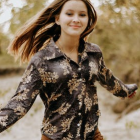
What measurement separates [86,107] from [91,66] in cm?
27

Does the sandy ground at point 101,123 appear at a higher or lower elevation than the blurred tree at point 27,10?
lower

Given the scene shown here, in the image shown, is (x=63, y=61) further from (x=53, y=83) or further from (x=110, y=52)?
(x=110, y=52)

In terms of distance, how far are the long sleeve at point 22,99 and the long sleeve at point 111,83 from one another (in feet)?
1.82

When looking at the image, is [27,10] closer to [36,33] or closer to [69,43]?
[36,33]

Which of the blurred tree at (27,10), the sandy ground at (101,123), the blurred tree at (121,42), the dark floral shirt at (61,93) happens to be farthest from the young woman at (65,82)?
the blurred tree at (121,42)

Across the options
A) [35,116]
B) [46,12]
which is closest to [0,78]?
[35,116]

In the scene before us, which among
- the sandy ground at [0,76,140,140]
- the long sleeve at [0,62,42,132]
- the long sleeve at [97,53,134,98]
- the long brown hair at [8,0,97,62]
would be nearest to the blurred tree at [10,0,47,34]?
the sandy ground at [0,76,140,140]

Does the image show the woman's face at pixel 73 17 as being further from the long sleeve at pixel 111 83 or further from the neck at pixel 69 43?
the long sleeve at pixel 111 83

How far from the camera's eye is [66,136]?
7.22 feet

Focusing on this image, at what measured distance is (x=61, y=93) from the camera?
2.14 meters

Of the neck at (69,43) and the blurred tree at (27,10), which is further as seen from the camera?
the blurred tree at (27,10)

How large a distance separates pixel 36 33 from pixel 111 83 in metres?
0.68

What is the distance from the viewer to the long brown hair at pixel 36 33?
2486 mm

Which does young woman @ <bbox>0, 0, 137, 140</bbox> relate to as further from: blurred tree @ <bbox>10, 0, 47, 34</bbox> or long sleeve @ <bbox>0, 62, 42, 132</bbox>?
blurred tree @ <bbox>10, 0, 47, 34</bbox>
